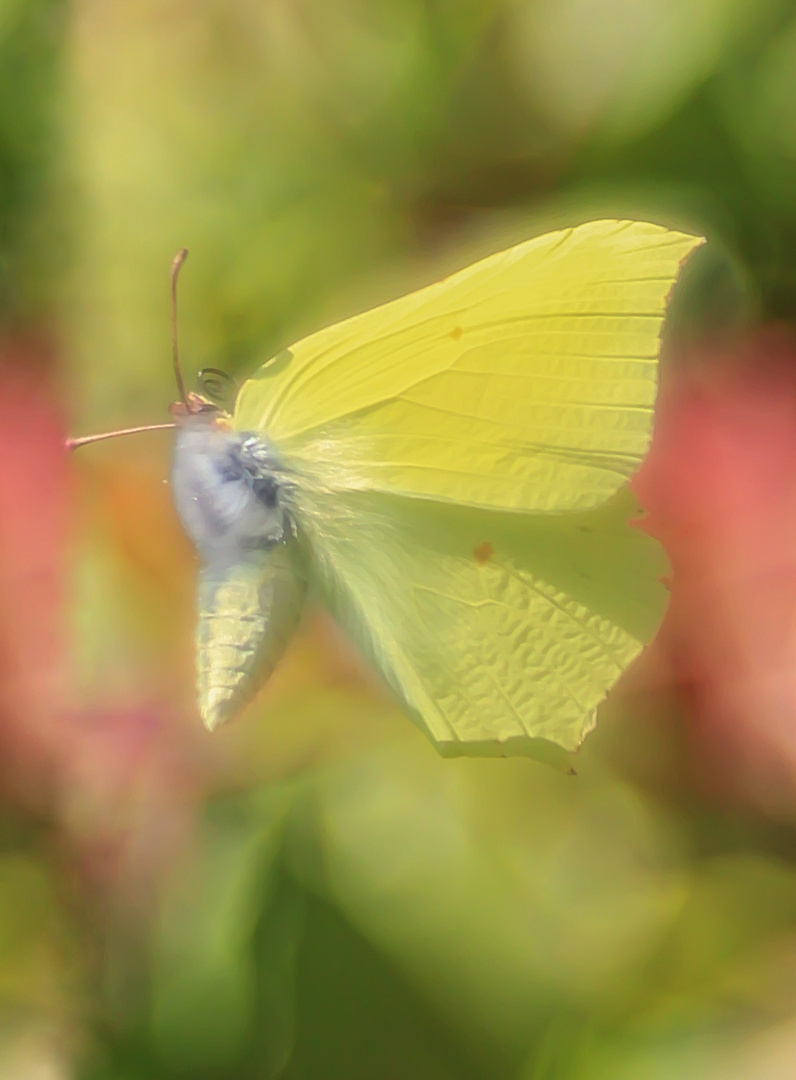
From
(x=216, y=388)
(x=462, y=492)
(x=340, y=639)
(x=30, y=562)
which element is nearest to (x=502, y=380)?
(x=462, y=492)

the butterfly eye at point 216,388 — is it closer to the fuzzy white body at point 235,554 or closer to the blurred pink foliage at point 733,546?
the fuzzy white body at point 235,554

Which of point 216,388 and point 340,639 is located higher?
point 216,388

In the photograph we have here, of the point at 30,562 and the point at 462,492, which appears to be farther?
the point at 30,562

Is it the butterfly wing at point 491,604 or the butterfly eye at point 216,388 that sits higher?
the butterfly eye at point 216,388

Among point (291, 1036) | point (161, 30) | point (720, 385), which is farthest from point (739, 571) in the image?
point (161, 30)

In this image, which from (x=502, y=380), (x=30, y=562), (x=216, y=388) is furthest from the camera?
(x=30, y=562)

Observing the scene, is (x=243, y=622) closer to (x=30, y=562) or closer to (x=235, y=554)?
(x=235, y=554)

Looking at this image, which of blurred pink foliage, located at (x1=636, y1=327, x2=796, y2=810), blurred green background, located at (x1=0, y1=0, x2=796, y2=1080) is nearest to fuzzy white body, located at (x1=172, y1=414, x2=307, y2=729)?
blurred green background, located at (x1=0, y1=0, x2=796, y2=1080)

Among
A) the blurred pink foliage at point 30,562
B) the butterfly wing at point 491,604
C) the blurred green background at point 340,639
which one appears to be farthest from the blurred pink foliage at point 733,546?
the blurred pink foliage at point 30,562
